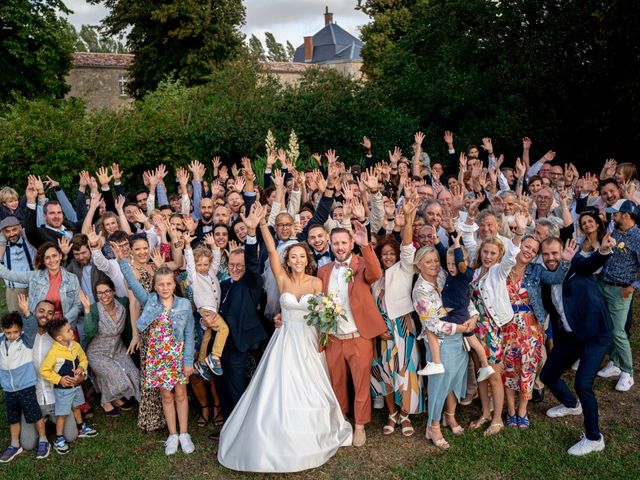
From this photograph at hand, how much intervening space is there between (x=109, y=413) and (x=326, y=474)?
2790 millimetres

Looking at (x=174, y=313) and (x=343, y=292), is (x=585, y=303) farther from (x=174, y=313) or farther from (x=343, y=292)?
(x=174, y=313)

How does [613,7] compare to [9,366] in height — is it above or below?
above

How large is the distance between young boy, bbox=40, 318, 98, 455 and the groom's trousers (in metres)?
2.53

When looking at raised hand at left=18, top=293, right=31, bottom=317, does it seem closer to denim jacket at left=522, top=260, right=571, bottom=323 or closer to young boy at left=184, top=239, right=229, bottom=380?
young boy at left=184, top=239, right=229, bottom=380

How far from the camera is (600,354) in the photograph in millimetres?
5273

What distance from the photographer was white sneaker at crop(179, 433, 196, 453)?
5652 mm

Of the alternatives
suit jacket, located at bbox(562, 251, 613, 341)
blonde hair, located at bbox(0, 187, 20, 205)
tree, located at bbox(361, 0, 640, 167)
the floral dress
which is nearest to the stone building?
tree, located at bbox(361, 0, 640, 167)

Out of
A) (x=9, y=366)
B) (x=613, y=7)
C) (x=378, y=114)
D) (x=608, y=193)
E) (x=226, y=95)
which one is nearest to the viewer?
(x=9, y=366)

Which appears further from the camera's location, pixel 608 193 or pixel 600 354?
pixel 608 193

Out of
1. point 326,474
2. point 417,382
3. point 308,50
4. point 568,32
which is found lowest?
point 326,474

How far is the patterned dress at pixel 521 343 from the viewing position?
5633 mm

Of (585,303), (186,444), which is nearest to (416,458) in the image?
(585,303)

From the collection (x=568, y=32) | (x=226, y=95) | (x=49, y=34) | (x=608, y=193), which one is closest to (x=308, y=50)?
(x=49, y=34)

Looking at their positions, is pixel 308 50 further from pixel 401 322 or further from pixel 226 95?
pixel 401 322
